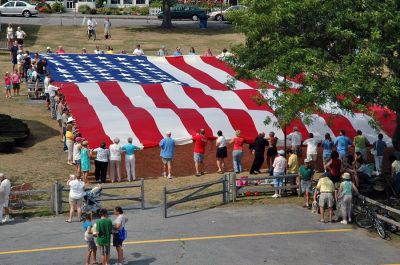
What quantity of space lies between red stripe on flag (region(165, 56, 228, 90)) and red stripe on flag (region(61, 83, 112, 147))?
610 cm

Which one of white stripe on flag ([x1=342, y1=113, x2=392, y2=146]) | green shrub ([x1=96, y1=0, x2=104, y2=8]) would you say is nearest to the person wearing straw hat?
white stripe on flag ([x1=342, y1=113, x2=392, y2=146])

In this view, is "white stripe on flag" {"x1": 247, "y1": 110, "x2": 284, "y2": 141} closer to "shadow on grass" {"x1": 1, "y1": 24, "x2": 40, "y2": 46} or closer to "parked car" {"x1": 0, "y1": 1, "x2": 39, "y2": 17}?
"shadow on grass" {"x1": 1, "y1": 24, "x2": 40, "y2": 46}

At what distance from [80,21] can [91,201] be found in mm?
45662

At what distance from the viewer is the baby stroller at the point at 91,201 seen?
20.3 metres

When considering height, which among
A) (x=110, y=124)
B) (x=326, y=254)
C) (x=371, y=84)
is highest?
(x=371, y=84)

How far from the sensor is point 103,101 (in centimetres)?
2983

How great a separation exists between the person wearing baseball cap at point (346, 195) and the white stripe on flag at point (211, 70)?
12835 mm

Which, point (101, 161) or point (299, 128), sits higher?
point (299, 128)

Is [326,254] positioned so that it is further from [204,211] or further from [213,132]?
[213,132]

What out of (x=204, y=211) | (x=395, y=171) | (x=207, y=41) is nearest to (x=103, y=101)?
(x=204, y=211)

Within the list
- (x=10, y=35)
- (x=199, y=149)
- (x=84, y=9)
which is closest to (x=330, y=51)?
(x=199, y=149)

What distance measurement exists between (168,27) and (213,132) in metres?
33.3

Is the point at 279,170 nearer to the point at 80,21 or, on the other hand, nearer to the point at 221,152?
the point at 221,152

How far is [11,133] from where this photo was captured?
28.5 metres
